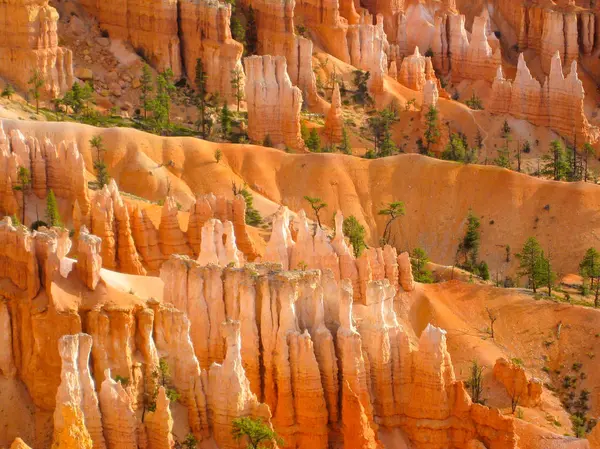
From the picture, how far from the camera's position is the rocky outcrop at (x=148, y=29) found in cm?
12419

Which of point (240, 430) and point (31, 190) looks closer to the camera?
point (240, 430)

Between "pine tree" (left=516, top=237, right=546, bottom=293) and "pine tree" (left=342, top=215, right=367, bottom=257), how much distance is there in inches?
324

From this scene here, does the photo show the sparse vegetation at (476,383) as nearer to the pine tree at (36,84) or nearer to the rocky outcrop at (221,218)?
the rocky outcrop at (221,218)

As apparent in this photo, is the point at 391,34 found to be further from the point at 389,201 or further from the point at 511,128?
the point at 389,201

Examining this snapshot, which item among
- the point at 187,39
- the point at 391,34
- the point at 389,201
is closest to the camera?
the point at 389,201

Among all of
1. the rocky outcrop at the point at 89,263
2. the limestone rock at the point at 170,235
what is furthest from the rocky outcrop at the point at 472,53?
the rocky outcrop at the point at 89,263

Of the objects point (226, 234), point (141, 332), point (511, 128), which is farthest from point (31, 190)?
point (511, 128)

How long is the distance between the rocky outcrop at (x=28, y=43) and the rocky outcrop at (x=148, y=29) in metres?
10.2

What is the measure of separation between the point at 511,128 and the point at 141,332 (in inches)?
2791

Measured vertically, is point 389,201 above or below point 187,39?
below

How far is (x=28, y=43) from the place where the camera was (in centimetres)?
11338

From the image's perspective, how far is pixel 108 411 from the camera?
6125 cm

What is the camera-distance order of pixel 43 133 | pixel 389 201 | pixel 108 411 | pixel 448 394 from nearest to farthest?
pixel 108 411
pixel 448 394
pixel 43 133
pixel 389 201

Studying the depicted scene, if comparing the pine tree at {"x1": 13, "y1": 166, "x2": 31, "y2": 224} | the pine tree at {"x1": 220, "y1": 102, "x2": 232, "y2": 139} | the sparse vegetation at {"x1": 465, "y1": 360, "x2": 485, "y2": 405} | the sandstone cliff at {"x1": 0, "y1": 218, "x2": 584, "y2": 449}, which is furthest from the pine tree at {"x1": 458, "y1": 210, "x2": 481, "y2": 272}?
the pine tree at {"x1": 13, "y1": 166, "x2": 31, "y2": 224}
